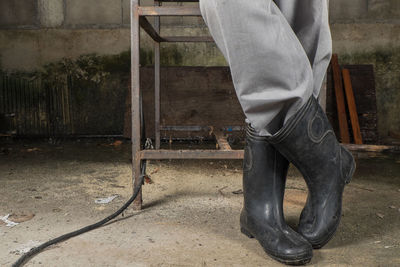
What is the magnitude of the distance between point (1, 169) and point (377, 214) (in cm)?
194

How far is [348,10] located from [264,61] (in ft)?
9.92

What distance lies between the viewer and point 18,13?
11.7 ft

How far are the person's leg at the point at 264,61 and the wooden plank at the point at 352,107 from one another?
2.40m

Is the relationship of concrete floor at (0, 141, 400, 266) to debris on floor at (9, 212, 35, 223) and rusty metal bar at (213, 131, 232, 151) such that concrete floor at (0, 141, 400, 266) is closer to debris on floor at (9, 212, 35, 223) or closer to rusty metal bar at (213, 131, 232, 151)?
debris on floor at (9, 212, 35, 223)

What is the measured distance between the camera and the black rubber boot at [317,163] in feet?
3.24

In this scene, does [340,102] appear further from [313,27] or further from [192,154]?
[313,27]

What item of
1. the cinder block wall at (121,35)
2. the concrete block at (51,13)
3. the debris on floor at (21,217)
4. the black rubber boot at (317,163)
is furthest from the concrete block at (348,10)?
the debris on floor at (21,217)

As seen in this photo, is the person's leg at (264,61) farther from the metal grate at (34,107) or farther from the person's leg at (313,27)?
the metal grate at (34,107)

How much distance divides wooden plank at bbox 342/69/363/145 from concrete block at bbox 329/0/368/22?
543 millimetres

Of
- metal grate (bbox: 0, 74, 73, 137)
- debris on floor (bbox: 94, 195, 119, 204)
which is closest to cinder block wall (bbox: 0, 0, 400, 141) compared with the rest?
metal grate (bbox: 0, 74, 73, 137)

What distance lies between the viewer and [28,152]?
2.82m

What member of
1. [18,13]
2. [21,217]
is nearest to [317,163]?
[21,217]

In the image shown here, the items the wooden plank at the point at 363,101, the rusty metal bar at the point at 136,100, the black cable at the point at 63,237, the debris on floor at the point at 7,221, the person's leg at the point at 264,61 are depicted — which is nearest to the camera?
the person's leg at the point at 264,61

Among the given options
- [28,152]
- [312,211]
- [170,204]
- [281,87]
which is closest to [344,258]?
[312,211]
